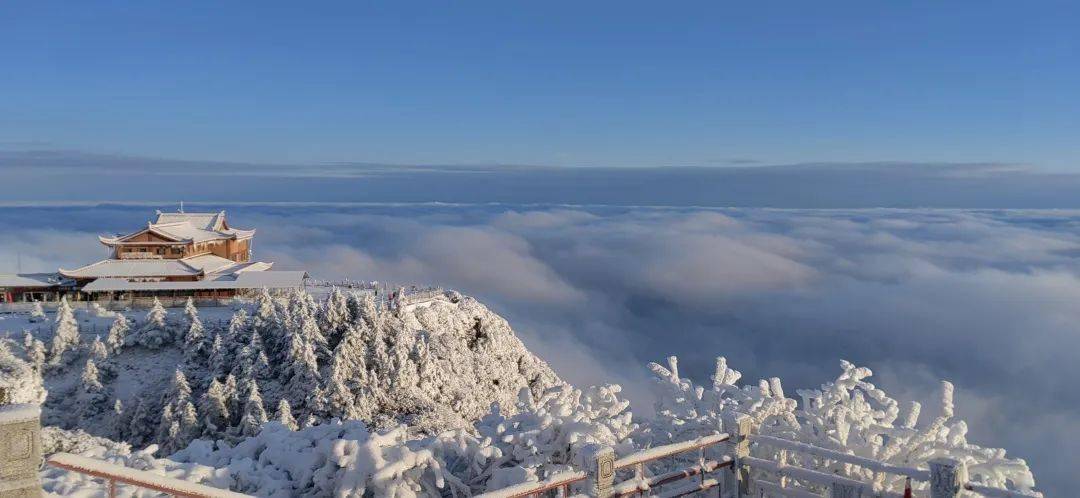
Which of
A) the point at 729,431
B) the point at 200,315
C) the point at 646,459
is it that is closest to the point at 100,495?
the point at 646,459

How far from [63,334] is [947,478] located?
101 feet

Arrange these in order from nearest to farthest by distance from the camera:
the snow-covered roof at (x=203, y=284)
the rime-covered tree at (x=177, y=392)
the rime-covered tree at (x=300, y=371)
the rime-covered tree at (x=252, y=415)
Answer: the rime-covered tree at (x=252, y=415) < the rime-covered tree at (x=177, y=392) < the rime-covered tree at (x=300, y=371) < the snow-covered roof at (x=203, y=284)

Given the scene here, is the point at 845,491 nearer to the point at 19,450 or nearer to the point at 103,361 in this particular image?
the point at 19,450

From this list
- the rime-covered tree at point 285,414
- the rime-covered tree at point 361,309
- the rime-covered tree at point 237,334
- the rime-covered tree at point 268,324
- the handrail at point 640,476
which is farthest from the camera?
the rime-covered tree at point 361,309

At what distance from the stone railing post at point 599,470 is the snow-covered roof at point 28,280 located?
37399 millimetres

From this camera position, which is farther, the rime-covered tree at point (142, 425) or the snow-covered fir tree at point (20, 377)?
the rime-covered tree at point (142, 425)

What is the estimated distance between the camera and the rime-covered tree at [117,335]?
28.0 metres

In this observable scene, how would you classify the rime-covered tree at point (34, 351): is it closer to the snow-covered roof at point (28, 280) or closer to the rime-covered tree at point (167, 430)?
the rime-covered tree at point (167, 430)

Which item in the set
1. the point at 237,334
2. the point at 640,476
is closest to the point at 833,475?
the point at 640,476

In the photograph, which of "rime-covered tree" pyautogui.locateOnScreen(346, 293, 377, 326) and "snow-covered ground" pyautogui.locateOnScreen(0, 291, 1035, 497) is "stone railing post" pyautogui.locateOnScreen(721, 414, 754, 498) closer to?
"snow-covered ground" pyautogui.locateOnScreen(0, 291, 1035, 497)

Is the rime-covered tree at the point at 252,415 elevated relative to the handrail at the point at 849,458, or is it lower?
lower

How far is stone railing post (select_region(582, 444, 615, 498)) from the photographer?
7.16 m

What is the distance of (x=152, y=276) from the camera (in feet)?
119

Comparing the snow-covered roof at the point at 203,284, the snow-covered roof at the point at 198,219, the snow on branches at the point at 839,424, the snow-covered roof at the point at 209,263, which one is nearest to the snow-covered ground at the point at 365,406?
the snow on branches at the point at 839,424
